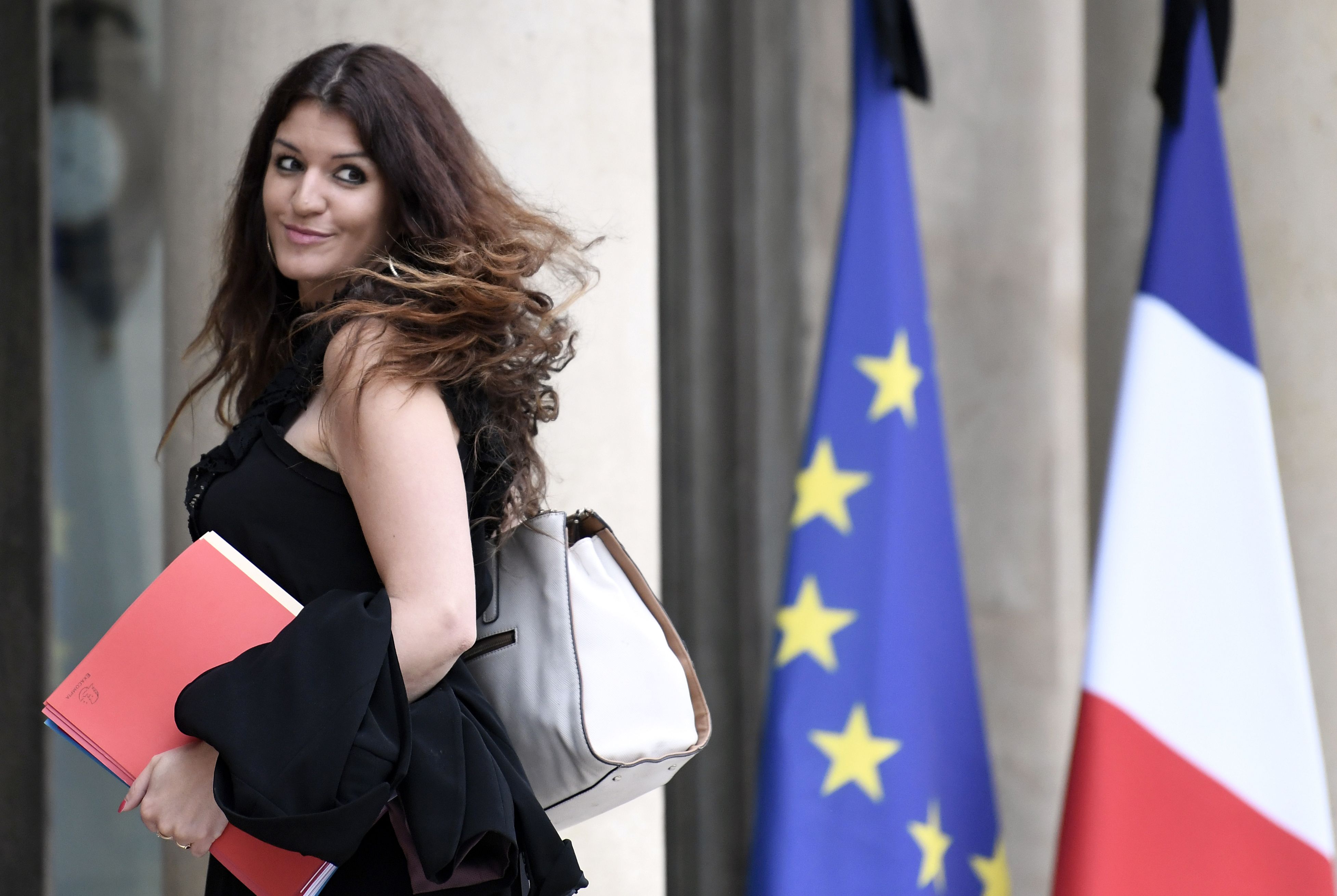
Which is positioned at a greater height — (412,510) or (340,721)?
(412,510)

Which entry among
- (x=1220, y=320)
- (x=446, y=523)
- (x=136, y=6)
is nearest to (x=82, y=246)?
(x=136, y=6)

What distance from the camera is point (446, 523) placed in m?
1.25

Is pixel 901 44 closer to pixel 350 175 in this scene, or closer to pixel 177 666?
pixel 350 175

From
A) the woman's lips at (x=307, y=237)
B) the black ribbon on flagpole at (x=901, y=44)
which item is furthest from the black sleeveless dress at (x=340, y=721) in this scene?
the black ribbon on flagpole at (x=901, y=44)

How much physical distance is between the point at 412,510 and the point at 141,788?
379mm

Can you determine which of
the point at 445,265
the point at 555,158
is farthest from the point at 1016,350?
the point at 445,265

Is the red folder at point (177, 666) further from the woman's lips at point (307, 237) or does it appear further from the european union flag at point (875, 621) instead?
the european union flag at point (875, 621)

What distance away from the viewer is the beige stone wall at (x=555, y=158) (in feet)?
6.62

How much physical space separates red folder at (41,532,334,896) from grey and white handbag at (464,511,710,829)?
0.27 metres

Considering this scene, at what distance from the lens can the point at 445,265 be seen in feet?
4.62

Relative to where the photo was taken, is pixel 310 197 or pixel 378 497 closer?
pixel 378 497

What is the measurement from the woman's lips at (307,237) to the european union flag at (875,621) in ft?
3.94

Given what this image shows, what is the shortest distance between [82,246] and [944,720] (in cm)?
229

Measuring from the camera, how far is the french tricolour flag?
2.11 metres
